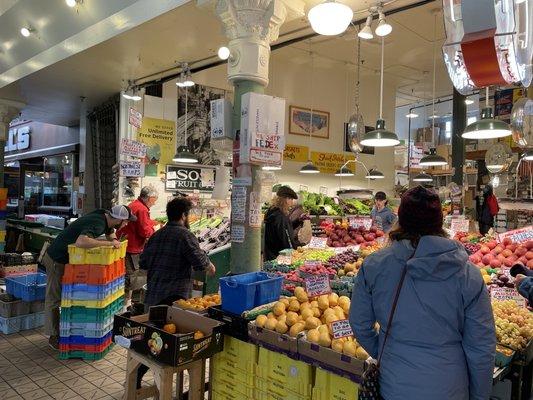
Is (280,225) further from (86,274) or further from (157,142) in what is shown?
(157,142)

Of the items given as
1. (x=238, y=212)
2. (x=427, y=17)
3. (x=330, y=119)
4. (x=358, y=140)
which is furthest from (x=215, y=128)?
(x=330, y=119)

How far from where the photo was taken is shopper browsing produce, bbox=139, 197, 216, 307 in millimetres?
3828

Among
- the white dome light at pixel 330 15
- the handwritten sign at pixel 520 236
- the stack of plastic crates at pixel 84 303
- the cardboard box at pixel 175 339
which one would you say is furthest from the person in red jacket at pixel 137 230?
the handwritten sign at pixel 520 236

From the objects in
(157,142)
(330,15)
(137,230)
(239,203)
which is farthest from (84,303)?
(157,142)

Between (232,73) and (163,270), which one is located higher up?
(232,73)

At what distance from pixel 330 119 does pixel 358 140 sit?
19.5 ft

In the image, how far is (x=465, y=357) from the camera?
1.99 meters

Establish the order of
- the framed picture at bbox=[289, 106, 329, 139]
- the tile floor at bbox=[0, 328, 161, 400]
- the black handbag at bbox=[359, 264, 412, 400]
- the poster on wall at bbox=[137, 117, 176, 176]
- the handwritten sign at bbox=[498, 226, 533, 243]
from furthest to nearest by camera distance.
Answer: the framed picture at bbox=[289, 106, 329, 139]
the poster on wall at bbox=[137, 117, 176, 176]
the handwritten sign at bbox=[498, 226, 533, 243]
the tile floor at bbox=[0, 328, 161, 400]
the black handbag at bbox=[359, 264, 412, 400]

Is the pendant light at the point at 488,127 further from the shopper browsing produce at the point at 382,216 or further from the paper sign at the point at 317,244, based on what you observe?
the shopper browsing produce at the point at 382,216

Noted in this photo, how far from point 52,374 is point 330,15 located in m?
4.45

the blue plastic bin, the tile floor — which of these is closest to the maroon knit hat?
the blue plastic bin

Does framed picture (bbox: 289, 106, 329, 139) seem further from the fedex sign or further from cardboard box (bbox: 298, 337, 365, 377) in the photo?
the fedex sign

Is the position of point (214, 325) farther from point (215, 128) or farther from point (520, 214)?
point (520, 214)

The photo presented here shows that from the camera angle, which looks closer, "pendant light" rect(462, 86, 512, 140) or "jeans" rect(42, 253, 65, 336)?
"pendant light" rect(462, 86, 512, 140)
